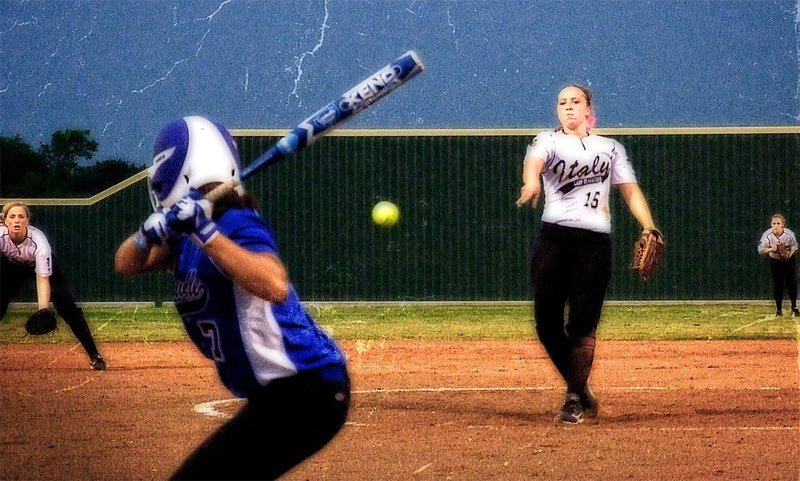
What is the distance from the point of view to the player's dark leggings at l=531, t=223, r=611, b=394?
6.80 m

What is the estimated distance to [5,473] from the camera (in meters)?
5.86

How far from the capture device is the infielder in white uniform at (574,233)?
6.79 meters

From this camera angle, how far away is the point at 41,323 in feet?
22.6

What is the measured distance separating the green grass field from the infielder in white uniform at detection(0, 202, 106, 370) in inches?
152

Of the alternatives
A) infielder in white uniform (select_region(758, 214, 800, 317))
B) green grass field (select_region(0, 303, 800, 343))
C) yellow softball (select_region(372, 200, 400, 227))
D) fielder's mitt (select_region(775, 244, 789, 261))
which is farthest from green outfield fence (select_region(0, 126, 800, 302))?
fielder's mitt (select_region(775, 244, 789, 261))

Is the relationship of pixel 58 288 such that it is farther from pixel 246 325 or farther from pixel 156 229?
pixel 246 325

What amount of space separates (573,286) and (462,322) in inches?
416

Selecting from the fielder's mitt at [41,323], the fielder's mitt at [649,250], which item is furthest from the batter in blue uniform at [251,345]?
the fielder's mitt at [649,250]

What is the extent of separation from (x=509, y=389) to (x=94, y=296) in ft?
52.8

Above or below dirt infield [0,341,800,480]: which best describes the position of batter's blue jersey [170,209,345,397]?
above

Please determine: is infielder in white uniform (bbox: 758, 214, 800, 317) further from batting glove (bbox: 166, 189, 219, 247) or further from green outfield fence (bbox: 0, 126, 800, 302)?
batting glove (bbox: 166, 189, 219, 247)

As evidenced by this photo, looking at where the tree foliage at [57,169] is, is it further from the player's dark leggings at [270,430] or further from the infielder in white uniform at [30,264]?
the player's dark leggings at [270,430]

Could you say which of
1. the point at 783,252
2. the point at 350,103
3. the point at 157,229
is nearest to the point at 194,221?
the point at 157,229

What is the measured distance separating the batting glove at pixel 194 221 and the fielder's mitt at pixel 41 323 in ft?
13.4
